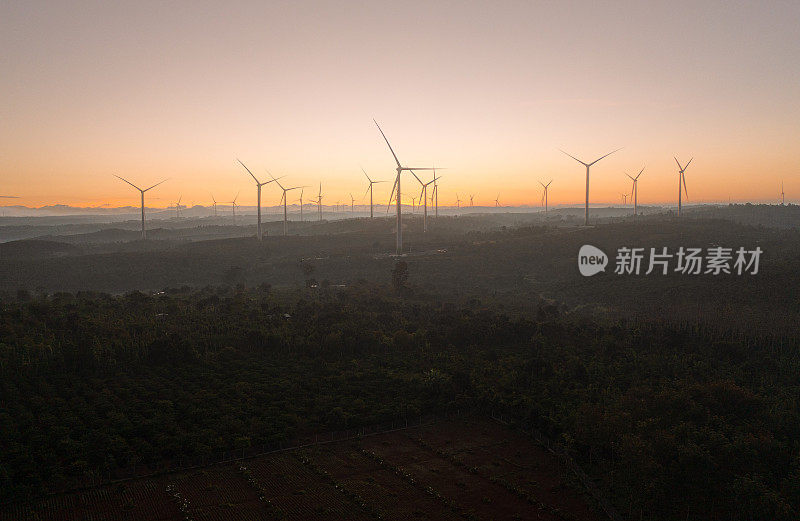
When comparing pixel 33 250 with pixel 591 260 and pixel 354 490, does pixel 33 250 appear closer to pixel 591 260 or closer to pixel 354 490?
pixel 591 260

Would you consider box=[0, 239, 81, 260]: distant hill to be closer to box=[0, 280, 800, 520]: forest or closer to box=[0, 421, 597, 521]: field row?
box=[0, 280, 800, 520]: forest

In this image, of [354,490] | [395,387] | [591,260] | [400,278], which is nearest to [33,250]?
[400,278]

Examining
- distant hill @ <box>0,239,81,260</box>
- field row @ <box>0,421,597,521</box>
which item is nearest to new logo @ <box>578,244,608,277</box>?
field row @ <box>0,421,597,521</box>

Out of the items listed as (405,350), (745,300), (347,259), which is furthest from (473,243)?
(405,350)

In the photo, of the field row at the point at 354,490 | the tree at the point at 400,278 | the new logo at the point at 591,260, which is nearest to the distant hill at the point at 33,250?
the tree at the point at 400,278

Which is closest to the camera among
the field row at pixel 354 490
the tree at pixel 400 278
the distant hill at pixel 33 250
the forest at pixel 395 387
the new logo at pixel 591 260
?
the field row at pixel 354 490

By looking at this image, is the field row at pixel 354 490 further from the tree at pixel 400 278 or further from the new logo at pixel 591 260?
the new logo at pixel 591 260

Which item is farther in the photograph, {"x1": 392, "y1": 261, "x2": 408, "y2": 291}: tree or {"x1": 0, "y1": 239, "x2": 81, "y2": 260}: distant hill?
{"x1": 0, "y1": 239, "x2": 81, "y2": 260}: distant hill

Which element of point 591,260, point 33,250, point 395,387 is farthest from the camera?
point 33,250
